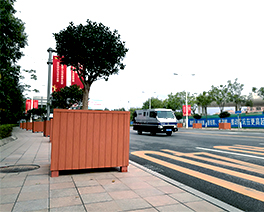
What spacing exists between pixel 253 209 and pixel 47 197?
302 centimetres

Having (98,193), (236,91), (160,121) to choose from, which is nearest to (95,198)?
(98,193)

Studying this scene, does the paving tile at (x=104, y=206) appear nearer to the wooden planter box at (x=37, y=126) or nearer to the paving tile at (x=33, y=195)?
Result: the paving tile at (x=33, y=195)

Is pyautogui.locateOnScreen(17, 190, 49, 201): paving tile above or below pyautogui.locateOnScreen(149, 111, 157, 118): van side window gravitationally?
below

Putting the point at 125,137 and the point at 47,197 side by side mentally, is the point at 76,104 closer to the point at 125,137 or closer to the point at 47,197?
the point at 125,137

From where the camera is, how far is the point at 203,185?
420 cm

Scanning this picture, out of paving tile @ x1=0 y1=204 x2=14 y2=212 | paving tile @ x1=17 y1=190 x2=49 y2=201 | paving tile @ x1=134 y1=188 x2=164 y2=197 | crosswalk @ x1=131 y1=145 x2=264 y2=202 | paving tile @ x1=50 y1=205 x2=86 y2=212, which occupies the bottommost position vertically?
crosswalk @ x1=131 y1=145 x2=264 y2=202

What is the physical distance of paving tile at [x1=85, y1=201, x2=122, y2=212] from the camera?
2900 millimetres

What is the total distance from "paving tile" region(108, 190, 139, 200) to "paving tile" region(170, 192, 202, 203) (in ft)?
2.06

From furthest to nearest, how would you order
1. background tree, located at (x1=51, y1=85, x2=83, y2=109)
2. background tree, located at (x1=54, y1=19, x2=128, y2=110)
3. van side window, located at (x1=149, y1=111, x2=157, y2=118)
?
1. background tree, located at (x1=51, y1=85, x2=83, y2=109)
2. van side window, located at (x1=149, y1=111, x2=157, y2=118)
3. background tree, located at (x1=54, y1=19, x2=128, y2=110)

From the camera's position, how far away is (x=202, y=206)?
3.08m

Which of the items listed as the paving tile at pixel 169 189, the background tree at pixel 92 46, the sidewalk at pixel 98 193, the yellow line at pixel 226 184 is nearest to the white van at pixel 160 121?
the background tree at pixel 92 46

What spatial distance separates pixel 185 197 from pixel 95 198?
140cm

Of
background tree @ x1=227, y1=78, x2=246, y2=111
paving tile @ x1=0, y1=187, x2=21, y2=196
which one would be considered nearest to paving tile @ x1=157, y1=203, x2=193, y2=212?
paving tile @ x1=0, y1=187, x2=21, y2=196

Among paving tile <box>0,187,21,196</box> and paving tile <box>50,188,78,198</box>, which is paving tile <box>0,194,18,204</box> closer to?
paving tile <box>0,187,21,196</box>
